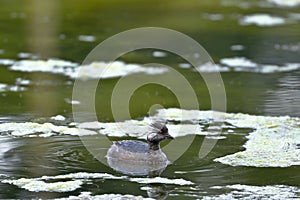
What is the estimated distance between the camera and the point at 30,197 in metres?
5.70

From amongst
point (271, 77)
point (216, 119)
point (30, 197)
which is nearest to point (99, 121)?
point (216, 119)

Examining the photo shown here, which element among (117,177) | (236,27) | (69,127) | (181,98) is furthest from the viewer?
(236,27)

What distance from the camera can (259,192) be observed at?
5.89 m

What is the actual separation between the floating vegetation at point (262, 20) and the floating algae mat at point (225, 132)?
19.4ft

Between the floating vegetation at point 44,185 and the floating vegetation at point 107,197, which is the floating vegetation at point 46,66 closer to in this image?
the floating vegetation at point 44,185

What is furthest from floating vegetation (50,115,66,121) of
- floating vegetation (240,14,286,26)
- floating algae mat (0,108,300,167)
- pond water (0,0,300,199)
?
floating vegetation (240,14,286,26)

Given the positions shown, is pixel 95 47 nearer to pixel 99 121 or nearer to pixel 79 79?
pixel 79 79

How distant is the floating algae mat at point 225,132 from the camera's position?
6855mm

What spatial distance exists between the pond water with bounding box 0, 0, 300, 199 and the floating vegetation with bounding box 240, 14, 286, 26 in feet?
0.06

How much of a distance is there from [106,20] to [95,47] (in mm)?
2183

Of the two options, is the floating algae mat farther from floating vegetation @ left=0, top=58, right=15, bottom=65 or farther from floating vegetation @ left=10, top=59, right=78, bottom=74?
floating vegetation @ left=0, top=58, right=15, bottom=65

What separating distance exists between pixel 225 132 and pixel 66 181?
2217mm

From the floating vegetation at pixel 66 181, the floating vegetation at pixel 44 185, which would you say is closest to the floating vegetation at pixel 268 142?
the floating vegetation at pixel 66 181

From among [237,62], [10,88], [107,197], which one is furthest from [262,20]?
[107,197]
